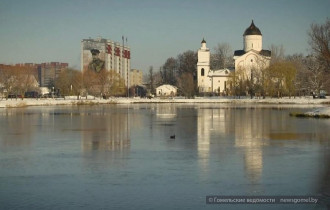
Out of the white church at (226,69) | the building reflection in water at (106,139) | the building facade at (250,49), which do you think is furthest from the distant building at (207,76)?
the building reflection in water at (106,139)

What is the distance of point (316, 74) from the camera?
7956 centimetres

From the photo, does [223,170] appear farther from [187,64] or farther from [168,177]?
[187,64]

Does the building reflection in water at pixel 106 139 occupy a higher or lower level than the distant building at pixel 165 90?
lower

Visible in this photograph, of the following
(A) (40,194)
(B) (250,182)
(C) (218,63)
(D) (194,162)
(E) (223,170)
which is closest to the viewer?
(A) (40,194)

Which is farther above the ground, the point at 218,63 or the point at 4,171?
the point at 218,63

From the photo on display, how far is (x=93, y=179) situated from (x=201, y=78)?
10083 cm

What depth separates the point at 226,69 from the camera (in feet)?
357

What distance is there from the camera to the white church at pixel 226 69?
334 ft

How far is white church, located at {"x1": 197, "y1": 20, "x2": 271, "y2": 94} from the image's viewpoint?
101875 millimetres

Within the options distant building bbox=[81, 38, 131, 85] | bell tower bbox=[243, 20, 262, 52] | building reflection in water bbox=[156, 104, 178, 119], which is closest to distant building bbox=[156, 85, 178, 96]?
bell tower bbox=[243, 20, 262, 52]

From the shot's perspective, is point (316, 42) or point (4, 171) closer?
point (4, 171)

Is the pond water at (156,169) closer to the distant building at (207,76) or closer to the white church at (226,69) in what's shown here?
the white church at (226,69)

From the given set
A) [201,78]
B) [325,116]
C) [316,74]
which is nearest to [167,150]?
[325,116]

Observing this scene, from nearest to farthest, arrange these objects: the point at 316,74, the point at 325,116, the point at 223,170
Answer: the point at 223,170 < the point at 325,116 < the point at 316,74
